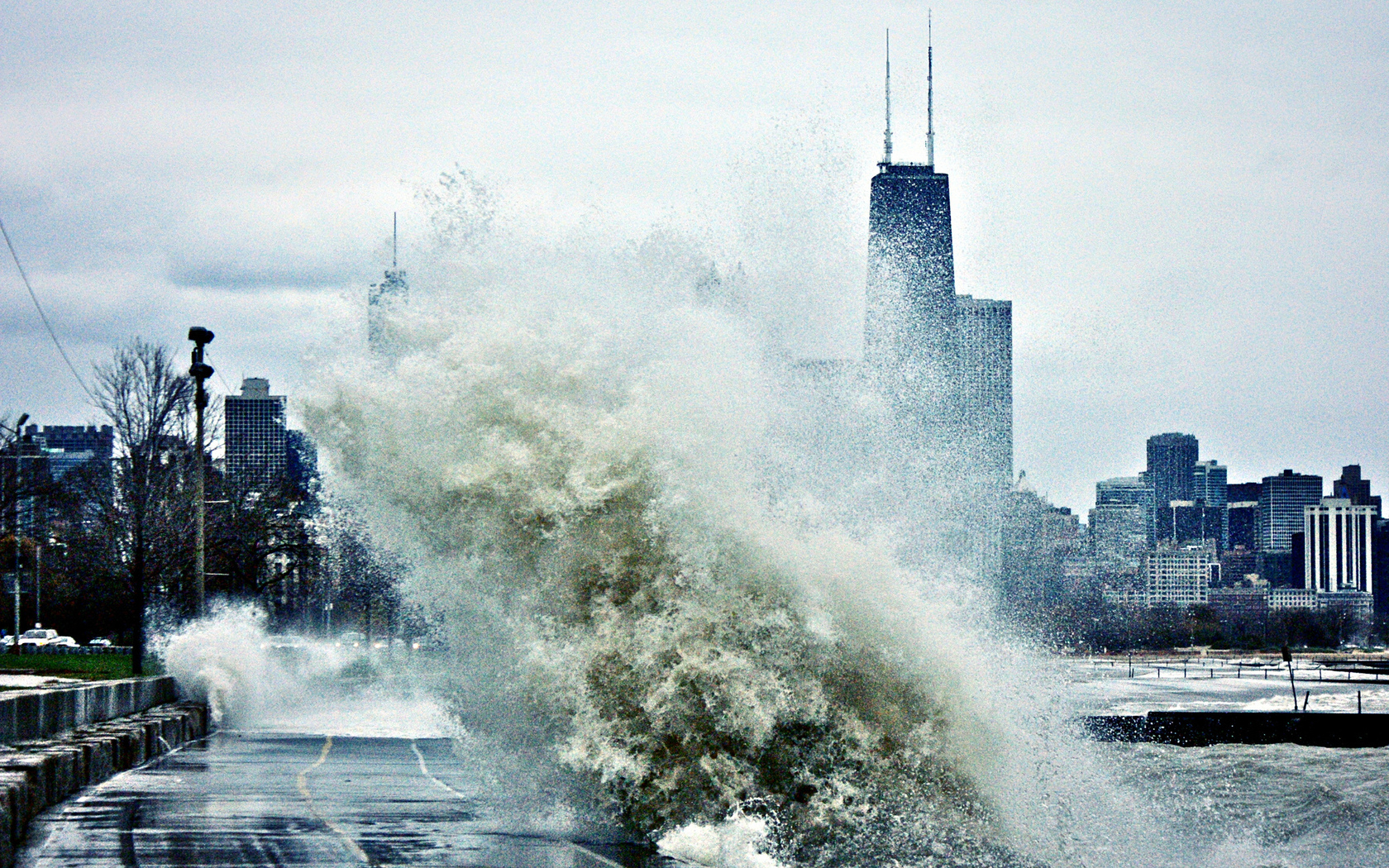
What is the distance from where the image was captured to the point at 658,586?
15.9 metres

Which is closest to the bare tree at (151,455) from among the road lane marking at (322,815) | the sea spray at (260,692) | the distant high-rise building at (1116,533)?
the sea spray at (260,692)

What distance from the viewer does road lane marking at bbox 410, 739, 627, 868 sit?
14.5 meters

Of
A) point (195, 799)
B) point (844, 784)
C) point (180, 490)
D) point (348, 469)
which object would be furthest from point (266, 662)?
point (844, 784)

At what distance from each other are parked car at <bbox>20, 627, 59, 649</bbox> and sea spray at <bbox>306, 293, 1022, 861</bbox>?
197 feet

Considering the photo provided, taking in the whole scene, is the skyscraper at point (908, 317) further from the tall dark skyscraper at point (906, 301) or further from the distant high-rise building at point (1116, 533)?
the distant high-rise building at point (1116, 533)

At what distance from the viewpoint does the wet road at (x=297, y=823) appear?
14.5 m

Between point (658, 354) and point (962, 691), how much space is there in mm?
4163

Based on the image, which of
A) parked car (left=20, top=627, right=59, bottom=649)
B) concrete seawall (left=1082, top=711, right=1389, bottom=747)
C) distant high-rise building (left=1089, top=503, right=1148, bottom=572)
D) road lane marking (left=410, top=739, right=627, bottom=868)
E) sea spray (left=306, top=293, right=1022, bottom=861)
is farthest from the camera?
distant high-rise building (left=1089, top=503, right=1148, bottom=572)

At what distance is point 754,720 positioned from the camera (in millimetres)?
15391

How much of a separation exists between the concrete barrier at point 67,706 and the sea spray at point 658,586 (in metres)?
5.82

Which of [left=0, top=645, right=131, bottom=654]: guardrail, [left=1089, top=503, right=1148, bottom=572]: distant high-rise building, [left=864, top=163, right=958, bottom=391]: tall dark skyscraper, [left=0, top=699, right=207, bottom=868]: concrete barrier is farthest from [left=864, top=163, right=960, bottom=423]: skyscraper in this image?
[left=1089, top=503, right=1148, bottom=572]: distant high-rise building

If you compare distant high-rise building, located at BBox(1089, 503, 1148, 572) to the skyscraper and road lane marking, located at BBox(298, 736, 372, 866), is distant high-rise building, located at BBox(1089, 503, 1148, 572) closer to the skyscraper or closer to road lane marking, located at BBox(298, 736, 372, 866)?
the skyscraper

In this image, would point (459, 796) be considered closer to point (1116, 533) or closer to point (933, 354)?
point (933, 354)

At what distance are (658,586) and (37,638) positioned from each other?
68022 mm
